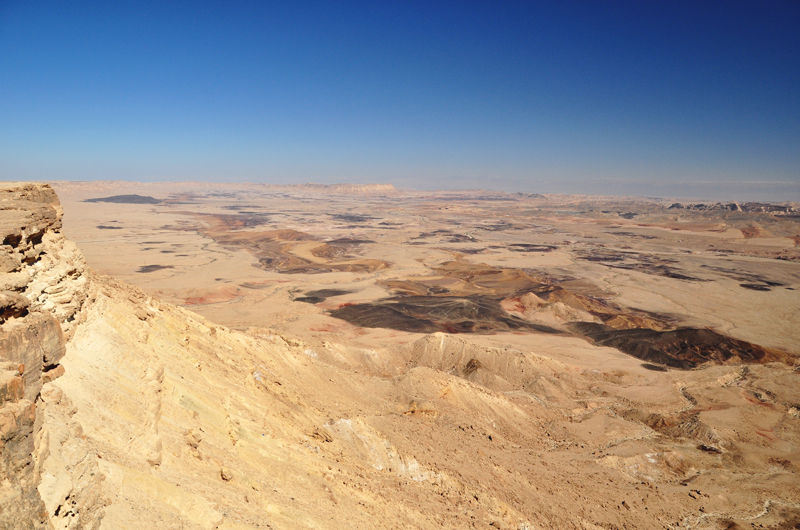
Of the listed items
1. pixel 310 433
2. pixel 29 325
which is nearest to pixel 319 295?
pixel 310 433

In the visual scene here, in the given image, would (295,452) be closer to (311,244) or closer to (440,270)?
(440,270)

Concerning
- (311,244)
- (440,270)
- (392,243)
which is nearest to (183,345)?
(440,270)

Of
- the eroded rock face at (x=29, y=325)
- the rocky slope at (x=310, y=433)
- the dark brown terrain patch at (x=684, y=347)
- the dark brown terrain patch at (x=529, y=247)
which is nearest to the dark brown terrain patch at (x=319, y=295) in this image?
the rocky slope at (x=310, y=433)

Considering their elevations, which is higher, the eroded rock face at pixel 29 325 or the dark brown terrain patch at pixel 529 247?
the eroded rock face at pixel 29 325

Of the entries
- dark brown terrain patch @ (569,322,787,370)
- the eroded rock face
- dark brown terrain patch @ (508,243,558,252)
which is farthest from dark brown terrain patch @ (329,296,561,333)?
dark brown terrain patch @ (508,243,558,252)

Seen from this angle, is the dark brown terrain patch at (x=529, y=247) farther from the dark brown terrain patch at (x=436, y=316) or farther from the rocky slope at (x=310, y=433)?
the rocky slope at (x=310, y=433)

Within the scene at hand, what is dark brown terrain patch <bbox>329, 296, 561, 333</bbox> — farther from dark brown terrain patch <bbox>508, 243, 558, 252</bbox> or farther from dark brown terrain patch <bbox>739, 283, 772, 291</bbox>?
dark brown terrain patch <bbox>508, 243, 558, 252</bbox>

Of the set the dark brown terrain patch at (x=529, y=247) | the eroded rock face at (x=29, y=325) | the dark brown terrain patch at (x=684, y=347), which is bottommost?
the dark brown terrain patch at (x=684, y=347)
